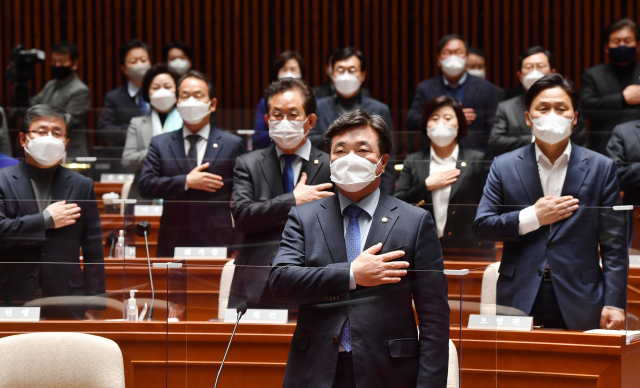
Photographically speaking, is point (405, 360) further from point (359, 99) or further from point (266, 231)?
point (359, 99)

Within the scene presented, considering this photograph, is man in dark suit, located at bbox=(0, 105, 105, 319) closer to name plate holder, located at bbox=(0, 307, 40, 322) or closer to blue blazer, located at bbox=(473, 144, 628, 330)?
name plate holder, located at bbox=(0, 307, 40, 322)

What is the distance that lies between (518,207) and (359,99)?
1929mm

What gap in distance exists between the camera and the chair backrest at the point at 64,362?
8.23 feet

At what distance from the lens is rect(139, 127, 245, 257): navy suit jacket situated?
3.59 meters

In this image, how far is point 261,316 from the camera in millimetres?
2533

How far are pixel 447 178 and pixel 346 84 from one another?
121cm

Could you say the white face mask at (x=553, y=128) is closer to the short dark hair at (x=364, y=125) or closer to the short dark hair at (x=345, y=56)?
the short dark hair at (x=364, y=125)

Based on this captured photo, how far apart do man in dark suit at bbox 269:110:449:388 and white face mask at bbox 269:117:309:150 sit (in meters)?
1.05

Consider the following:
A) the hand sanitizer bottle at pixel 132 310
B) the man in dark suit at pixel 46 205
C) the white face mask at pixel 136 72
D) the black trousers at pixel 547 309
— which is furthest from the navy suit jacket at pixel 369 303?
the white face mask at pixel 136 72

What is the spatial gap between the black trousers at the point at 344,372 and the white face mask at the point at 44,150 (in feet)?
6.79

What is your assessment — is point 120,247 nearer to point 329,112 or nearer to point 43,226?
point 43,226

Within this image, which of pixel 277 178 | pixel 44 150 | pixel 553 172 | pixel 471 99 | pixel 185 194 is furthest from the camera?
pixel 471 99

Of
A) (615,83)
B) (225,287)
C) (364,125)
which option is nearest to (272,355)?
(225,287)

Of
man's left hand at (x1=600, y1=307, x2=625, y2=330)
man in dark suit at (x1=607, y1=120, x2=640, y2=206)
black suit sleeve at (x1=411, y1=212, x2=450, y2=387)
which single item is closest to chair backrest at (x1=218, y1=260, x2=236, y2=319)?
black suit sleeve at (x1=411, y1=212, x2=450, y2=387)
